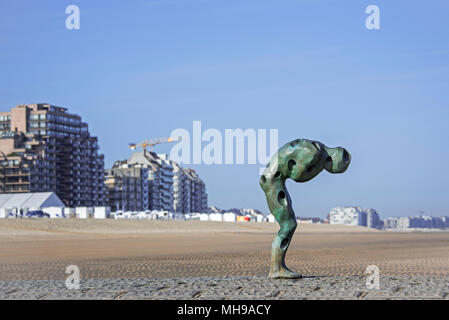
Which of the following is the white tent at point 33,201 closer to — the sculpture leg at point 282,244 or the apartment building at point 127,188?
the apartment building at point 127,188

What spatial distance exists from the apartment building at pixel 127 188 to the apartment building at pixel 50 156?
47.1ft

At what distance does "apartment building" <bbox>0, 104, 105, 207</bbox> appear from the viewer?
488 feet

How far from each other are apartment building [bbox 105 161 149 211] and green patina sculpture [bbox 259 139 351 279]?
164 metres

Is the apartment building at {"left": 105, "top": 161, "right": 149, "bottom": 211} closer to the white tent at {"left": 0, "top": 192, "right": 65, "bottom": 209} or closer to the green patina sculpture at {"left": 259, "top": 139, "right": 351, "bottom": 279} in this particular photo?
the white tent at {"left": 0, "top": 192, "right": 65, "bottom": 209}

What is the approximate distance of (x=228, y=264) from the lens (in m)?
23.2

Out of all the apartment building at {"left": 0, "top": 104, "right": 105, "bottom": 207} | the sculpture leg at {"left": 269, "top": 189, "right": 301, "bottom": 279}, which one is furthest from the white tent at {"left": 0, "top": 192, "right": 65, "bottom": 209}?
the sculpture leg at {"left": 269, "top": 189, "right": 301, "bottom": 279}

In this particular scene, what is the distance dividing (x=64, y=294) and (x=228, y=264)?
10.8m

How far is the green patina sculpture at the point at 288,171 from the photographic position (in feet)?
49.3

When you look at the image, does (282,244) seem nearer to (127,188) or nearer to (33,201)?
(33,201)

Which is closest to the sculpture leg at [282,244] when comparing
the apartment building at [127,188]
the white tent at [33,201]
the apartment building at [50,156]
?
the white tent at [33,201]

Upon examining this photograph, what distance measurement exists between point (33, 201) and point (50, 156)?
51.3 metres

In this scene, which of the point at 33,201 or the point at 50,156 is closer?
the point at 33,201

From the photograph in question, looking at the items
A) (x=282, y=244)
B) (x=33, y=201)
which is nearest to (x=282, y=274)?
(x=282, y=244)

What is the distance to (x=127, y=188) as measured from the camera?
7426 inches
